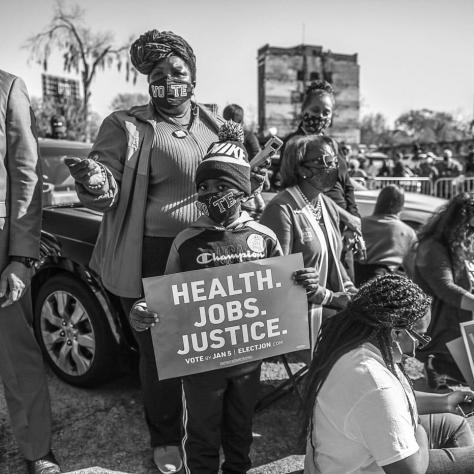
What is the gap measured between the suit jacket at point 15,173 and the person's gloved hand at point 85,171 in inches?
15.6

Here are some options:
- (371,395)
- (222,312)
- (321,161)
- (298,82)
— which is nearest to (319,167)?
(321,161)

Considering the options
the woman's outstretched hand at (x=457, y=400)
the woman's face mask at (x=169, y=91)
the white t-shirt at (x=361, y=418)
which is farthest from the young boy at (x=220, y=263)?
the woman's outstretched hand at (x=457, y=400)

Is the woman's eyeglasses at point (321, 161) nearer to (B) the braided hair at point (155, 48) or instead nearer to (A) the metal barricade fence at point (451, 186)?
(B) the braided hair at point (155, 48)

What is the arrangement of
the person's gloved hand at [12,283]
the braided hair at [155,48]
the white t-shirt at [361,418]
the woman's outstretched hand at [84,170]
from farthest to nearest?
the braided hair at [155,48] < the person's gloved hand at [12,283] < the woman's outstretched hand at [84,170] < the white t-shirt at [361,418]

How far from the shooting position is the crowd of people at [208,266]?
1.90m

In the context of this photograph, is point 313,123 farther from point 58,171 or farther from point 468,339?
point 58,171

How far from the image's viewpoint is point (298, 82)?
6756 centimetres

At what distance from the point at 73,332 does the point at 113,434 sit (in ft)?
2.35

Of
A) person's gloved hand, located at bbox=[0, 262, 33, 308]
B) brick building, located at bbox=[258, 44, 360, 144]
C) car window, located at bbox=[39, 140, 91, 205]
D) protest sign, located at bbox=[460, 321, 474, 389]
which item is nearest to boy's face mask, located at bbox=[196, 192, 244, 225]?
person's gloved hand, located at bbox=[0, 262, 33, 308]

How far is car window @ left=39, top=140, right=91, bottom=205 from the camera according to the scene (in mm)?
4605

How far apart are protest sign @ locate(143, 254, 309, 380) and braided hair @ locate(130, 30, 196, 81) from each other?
3.48 ft

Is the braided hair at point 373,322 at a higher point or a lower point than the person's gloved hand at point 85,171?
lower

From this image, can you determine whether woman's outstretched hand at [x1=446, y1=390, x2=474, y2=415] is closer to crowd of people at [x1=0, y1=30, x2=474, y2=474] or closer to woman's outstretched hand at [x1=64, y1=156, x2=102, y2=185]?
crowd of people at [x1=0, y1=30, x2=474, y2=474]

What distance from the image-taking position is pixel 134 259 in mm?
2549
